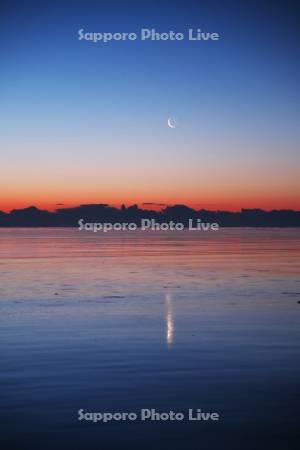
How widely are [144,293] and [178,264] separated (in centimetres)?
2664

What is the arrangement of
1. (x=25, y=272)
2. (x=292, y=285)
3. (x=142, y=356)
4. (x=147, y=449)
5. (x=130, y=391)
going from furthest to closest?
(x=25, y=272)
(x=292, y=285)
(x=142, y=356)
(x=130, y=391)
(x=147, y=449)

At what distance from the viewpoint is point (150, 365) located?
1962 cm

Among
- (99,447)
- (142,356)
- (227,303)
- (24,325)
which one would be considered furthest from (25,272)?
(99,447)

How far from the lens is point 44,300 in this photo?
3681 cm

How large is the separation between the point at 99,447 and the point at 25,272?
4580cm

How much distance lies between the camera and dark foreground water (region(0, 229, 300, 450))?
1338cm

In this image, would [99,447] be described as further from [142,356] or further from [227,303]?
[227,303]

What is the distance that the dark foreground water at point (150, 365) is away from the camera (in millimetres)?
13375

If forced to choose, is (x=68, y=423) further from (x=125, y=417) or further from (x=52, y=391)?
(x=52, y=391)

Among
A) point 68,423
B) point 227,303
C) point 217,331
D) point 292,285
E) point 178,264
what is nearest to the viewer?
point 68,423

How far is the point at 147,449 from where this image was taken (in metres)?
12.4

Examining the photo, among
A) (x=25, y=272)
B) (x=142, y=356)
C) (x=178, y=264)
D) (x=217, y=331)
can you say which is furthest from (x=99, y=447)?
(x=178, y=264)

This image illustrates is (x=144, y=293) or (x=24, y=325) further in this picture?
(x=144, y=293)

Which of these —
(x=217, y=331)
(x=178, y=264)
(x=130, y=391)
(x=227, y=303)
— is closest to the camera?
(x=130, y=391)
